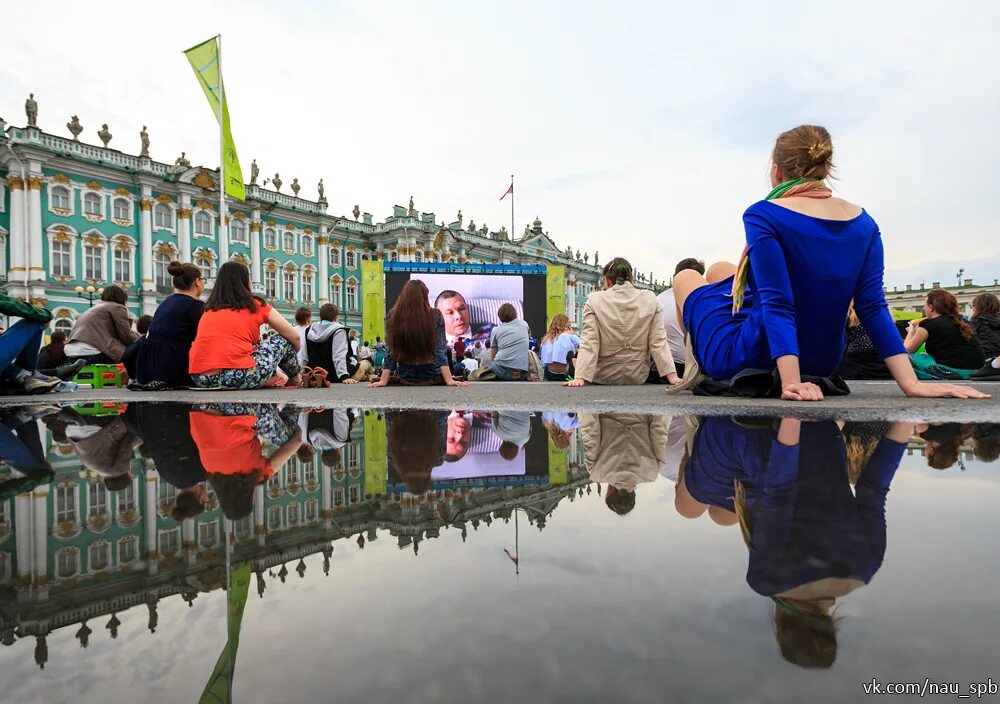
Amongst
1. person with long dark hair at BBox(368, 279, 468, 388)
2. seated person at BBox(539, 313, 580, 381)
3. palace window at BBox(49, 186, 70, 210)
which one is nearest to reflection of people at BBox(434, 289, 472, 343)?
seated person at BBox(539, 313, 580, 381)

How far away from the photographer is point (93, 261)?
26609mm

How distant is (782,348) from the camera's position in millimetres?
2941

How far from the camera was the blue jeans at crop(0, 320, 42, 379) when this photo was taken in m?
5.09

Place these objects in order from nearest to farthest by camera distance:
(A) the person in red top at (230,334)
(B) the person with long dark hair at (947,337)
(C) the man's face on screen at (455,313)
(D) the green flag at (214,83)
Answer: (A) the person in red top at (230,334) < (B) the person with long dark hair at (947,337) < (D) the green flag at (214,83) < (C) the man's face on screen at (455,313)

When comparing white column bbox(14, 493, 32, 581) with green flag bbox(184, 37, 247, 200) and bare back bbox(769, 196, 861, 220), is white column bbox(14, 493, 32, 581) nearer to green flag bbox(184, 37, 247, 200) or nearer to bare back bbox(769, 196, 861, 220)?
bare back bbox(769, 196, 861, 220)

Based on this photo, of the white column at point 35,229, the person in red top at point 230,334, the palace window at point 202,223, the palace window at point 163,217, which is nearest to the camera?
the person in red top at point 230,334

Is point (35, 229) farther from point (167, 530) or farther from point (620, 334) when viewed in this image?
point (167, 530)

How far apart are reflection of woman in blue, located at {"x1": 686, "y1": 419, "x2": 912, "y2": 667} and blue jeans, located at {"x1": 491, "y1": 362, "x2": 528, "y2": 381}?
6.81 meters

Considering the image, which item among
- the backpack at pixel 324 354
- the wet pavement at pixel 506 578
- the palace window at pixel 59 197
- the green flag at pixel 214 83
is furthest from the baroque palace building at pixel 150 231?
the wet pavement at pixel 506 578

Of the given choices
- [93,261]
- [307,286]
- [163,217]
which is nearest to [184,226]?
[163,217]

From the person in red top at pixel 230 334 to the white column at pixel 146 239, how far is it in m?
26.0

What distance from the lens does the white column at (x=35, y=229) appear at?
968 inches

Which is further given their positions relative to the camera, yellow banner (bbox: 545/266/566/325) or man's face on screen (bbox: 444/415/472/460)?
yellow banner (bbox: 545/266/566/325)

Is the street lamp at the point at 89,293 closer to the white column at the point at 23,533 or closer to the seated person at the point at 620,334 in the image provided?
the seated person at the point at 620,334
